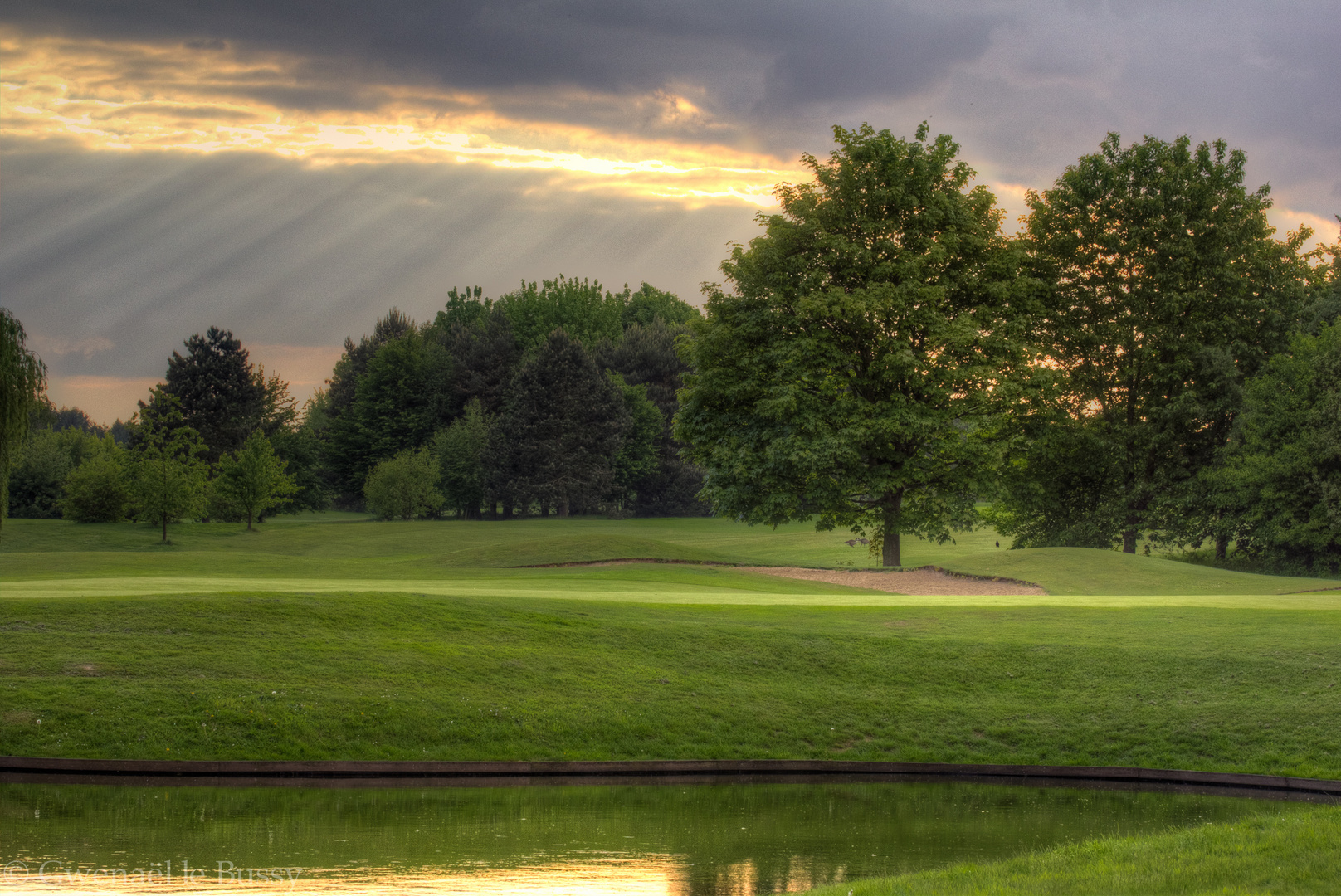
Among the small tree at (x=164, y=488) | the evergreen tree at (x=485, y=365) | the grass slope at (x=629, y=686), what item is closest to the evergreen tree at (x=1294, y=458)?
the grass slope at (x=629, y=686)

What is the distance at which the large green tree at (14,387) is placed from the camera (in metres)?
28.1

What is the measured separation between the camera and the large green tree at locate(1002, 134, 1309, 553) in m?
45.4

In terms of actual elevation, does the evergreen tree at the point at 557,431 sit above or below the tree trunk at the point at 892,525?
above

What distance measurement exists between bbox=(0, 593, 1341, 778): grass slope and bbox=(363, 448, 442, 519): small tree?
54468mm

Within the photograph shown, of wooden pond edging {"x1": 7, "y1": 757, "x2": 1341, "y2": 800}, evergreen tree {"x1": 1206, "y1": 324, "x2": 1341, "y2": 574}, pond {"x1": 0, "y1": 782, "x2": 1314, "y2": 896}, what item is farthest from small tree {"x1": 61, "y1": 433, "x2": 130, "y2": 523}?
evergreen tree {"x1": 1206, "y1": 324, "x2": 1341, "y2": 574}

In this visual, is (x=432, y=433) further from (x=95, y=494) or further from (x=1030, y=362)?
(x=1030, y=362)

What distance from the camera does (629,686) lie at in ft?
Answer: 56.5

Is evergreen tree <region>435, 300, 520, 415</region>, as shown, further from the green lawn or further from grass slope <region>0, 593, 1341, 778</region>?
grass slope <region>0, 593, 1341, 778</region>

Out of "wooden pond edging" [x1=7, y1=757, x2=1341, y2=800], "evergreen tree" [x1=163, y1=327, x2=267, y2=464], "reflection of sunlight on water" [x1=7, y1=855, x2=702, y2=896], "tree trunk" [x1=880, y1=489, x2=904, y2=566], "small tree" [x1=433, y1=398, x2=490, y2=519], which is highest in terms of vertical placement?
"evergreen tree" [x1=163, y1=327, x2=267, y2=464]

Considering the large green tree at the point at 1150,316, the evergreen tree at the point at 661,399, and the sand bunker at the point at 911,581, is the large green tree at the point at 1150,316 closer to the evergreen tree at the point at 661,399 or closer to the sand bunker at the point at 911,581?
the sand bunker at the point at 911,581

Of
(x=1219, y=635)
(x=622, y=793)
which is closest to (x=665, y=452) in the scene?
(x=1219, y=635)

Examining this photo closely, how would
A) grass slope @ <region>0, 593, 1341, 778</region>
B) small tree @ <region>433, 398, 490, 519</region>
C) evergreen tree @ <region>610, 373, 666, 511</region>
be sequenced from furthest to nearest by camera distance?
evergreen tree @ <region>610, 373, 666, 511</region> < small tree @ <region>433, 398, 490, 519</region> < grass slope @ <region>0, 593, 1341, 778</region>

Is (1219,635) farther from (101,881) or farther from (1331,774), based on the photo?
(101,881)

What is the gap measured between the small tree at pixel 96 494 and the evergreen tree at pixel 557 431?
88.9ft
